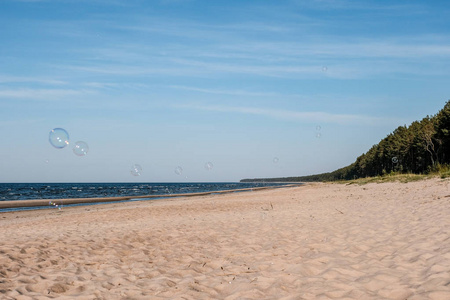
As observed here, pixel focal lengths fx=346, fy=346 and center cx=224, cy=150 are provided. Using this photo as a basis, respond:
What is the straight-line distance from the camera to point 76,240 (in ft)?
32.3

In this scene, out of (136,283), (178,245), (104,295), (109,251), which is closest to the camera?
(104,295)

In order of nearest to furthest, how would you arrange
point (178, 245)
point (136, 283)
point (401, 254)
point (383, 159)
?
point (136, 283) → point (401, 254) → point (178, 245) → point (383, 159)

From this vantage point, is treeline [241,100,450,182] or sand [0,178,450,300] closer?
sand [0,178,450,300]

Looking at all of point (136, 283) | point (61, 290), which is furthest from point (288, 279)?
point (61, 290)

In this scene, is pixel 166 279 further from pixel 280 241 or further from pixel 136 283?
pixel 280 241

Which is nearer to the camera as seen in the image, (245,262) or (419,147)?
(245,262)

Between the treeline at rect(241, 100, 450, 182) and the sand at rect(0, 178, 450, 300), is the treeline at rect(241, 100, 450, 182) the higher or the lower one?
the higher one

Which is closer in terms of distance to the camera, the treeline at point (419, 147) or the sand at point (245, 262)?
the sand at point (245, 262)

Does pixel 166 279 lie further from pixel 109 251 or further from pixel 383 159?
pixel 383 159

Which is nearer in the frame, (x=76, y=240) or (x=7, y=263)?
(x=7, y=263)

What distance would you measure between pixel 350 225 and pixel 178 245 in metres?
5.38

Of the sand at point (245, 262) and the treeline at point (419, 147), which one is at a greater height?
the treeline at point (419, 147)

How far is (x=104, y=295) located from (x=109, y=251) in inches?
126

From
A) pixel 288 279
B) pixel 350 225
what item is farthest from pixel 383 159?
pixel 288 279
